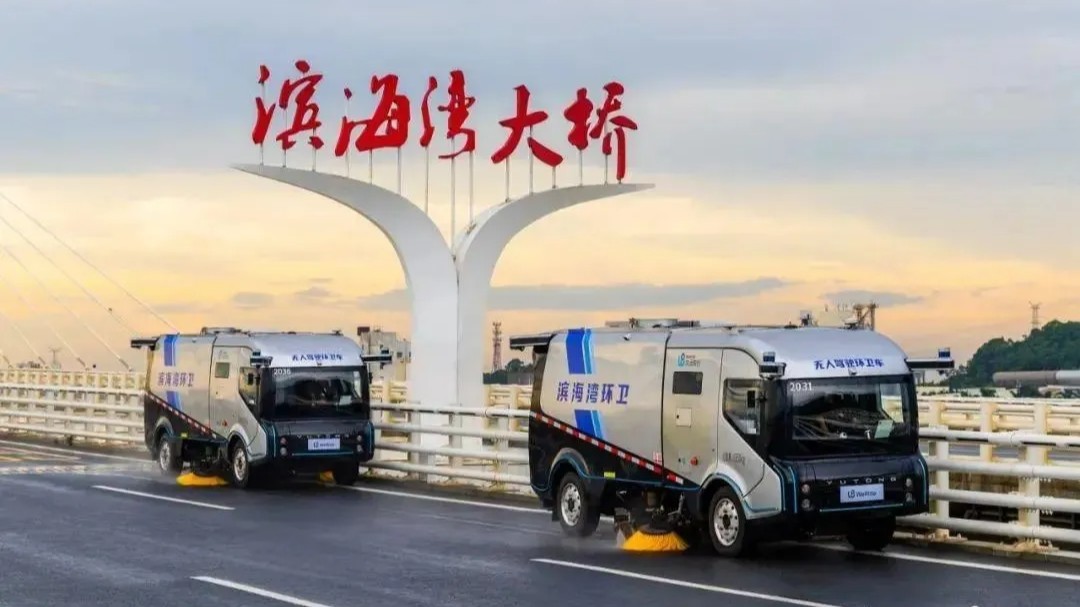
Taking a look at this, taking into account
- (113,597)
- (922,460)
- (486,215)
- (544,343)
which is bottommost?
(113,597)

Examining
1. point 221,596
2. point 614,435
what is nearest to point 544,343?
point 614,435

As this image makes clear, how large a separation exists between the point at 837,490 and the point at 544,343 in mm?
4930

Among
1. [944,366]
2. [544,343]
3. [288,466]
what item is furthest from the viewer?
[288,466]

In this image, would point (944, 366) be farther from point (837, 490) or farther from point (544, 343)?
point (544, 343)

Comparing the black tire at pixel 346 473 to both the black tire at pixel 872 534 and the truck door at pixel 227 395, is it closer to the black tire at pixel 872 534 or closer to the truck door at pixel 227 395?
the truck door at pixel 227 395

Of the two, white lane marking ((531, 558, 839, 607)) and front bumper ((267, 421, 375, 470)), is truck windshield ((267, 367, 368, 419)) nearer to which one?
front bumper ((267, 421, 375, 470))

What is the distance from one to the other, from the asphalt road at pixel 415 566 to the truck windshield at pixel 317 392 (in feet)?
11.2

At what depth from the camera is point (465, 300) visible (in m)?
31.8

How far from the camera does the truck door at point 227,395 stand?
26094 millimetres

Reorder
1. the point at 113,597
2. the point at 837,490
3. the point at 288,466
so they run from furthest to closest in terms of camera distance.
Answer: the point at 288,466 → the point at 837,490 → the point at 113,597

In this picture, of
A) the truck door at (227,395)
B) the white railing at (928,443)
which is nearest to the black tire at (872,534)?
the white railing at (928,443)

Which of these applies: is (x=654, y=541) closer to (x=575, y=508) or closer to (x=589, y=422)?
(x=575, y=508)

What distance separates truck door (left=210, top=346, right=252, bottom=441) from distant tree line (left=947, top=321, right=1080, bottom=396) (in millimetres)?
72874

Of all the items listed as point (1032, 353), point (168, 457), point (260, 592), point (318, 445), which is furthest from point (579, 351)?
point (1032, 353)
